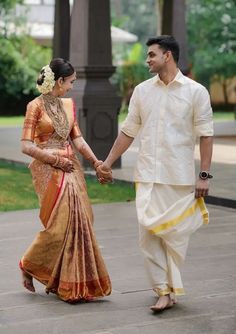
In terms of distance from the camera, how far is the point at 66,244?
7598mm

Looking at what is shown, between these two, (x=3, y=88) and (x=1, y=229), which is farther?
(x=3, y=88)

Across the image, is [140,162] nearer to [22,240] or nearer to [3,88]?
[22,240]

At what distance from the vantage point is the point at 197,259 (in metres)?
9.46

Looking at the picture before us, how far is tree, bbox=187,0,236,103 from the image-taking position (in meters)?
41.8

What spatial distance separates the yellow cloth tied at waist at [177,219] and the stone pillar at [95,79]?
985cm

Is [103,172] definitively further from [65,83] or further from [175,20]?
[175,20]

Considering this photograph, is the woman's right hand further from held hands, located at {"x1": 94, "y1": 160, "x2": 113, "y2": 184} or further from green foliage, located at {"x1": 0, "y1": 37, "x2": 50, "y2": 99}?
green foliage, located at {"x1": 0, "y1": 37, "x2": 50, "y2": 99}

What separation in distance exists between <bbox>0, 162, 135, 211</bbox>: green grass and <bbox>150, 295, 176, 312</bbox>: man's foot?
6.16 metres

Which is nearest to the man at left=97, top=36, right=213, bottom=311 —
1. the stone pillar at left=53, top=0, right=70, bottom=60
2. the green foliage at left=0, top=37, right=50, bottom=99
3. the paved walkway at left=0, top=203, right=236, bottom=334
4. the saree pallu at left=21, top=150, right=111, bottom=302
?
the paved walkway at left=0, top=203, right=236, bottom=334

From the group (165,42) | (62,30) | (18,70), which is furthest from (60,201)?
(18,70)

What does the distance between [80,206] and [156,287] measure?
86 cm

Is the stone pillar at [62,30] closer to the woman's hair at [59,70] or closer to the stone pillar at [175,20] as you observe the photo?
the stone pillar at [175,20]

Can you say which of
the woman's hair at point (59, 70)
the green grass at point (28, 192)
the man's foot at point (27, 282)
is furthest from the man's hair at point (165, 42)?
the green grass at point (28, 192)

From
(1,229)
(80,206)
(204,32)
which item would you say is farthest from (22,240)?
(204,32)
